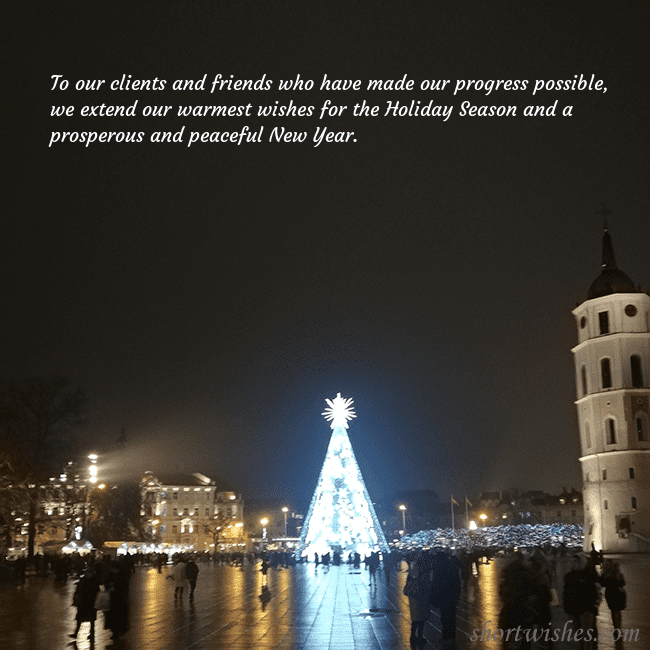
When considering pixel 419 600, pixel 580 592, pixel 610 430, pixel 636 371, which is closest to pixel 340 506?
pixel 610 430

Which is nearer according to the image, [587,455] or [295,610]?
[295,610]

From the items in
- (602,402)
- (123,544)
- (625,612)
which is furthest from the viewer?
(602,402)

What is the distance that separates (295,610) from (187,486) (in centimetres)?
11848

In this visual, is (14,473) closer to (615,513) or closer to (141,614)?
(141,614)

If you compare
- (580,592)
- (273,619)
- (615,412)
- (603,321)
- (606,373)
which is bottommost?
(273,619)

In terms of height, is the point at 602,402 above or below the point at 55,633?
above

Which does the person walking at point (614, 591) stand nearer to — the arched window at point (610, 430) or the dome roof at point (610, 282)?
the arched window at point (610, 430)

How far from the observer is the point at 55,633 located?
1742 cm

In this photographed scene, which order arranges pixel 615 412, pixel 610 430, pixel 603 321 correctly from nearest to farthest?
pixel 615 412 → pixel 610 430 → pixel 603 321

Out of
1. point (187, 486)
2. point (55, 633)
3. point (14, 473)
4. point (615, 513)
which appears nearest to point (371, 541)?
point (14, 473)

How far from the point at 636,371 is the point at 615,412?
3.98m

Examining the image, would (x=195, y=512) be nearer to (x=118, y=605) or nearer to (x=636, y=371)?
(x=636, y=371)

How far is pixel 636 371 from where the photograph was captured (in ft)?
224

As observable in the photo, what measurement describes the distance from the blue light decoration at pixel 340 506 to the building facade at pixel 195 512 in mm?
69206
